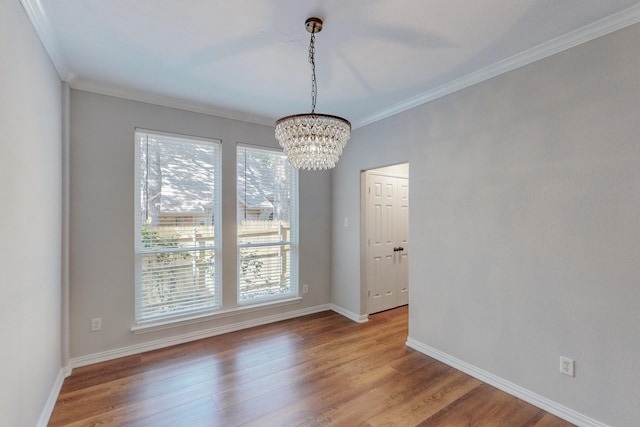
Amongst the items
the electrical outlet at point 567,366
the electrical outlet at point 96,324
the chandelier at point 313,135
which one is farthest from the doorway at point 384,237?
the electrical outlet at point 96,324

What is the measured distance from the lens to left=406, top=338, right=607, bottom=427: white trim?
1.99 meters

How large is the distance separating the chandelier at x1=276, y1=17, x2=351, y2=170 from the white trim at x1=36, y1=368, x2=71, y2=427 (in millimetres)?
2385

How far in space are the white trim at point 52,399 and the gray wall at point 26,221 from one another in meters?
0.05

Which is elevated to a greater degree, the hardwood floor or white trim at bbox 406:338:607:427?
white trim at bbox 406:338:607:427

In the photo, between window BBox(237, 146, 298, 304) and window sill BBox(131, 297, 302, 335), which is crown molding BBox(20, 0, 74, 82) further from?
window sill BBox(131, 297, 302, 335)

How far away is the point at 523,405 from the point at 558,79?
243 cm

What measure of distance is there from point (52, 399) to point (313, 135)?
2.73 metres

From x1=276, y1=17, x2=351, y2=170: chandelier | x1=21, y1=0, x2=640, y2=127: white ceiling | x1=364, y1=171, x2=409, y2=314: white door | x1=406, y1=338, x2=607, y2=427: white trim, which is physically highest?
x1=21, y1=0, x2=640, y2=127: white ceiling

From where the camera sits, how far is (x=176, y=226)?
126 inches

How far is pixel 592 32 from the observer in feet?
6.30

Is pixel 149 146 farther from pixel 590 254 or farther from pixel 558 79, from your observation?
pixel 590 254

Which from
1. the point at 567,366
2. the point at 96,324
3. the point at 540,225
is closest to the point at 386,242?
the point at 540,225

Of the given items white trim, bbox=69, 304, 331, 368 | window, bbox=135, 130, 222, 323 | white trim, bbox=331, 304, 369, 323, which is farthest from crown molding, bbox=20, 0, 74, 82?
white trim, bbox=331, 304, 369, 323

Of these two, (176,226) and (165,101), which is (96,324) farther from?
(165,101)
